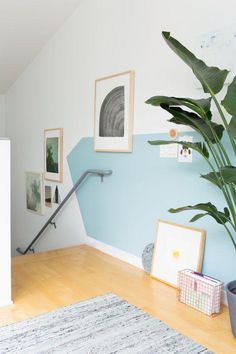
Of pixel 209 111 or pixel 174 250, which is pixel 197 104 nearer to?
pixel 209 111

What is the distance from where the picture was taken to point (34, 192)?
13.3 feet

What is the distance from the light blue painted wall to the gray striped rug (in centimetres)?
58

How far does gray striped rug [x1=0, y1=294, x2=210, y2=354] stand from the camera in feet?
4.92

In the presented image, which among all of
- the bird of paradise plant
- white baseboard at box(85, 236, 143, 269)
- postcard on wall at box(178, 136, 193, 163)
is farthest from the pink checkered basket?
postcard on wall at box(178, 136, 193, 163)

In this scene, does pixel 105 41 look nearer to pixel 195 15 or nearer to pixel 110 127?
pixel 110 127

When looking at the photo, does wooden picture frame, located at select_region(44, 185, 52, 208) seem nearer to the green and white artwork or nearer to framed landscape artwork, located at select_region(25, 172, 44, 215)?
framed landscape artwork, located at select_region(25, 172, 44, 215)

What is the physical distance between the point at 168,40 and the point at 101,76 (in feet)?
4.75

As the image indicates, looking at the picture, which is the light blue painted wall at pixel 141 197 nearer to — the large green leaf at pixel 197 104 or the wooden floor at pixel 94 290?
the wooden floor at pixel 94 290

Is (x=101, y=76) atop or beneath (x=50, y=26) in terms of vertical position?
beneath

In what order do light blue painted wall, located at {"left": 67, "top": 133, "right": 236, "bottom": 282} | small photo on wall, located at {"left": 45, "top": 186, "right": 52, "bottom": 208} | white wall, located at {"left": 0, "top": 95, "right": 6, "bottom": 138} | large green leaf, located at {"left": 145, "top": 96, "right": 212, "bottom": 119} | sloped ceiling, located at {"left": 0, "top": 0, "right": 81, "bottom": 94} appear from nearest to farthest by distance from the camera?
large green leaf, located at {"left": 145, "top": 96, "right": 212, "bottom": 119} → light blue painted wall, located at {"left": 67, "top": 133, "right": 236, "bottom": 282} → sloped ceiling, located at {"left": 0, "top": 0, "right": 81, "bottom": 94} → small photo on wall, located at {"left": 45, "top": 186, "right": 52, "bottom": 208} → white wall, located at {"left": 0, "top": 95, "right": 6, "bottom": 138}

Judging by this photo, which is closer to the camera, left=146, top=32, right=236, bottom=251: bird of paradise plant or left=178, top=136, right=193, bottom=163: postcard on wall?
left=146, top=32, right=236, bottom=251: bird of paradise plant

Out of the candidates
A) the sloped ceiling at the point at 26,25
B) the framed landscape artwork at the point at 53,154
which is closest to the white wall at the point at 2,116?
the sloped ceiling at the point at 26,25

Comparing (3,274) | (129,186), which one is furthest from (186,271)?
(3,274)

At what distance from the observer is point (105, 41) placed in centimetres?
282
